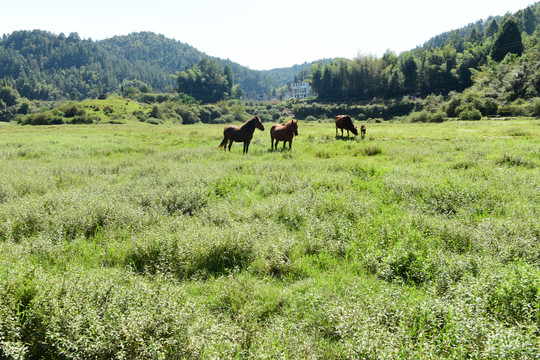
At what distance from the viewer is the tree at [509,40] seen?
9219 cm

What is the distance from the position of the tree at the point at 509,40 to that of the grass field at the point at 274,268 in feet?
378

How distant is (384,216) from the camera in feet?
25.9

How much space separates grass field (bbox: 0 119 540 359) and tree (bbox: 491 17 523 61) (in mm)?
115076

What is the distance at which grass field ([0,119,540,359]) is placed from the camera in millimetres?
3414

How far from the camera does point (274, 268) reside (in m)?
5.65

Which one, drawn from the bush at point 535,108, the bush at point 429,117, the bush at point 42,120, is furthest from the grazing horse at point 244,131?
the bush at point 42,120

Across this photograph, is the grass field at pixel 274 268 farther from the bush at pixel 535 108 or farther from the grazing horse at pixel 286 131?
the bush at pixel 535 108

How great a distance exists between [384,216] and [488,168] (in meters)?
7.81

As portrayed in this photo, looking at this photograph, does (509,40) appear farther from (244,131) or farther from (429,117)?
(244,131)

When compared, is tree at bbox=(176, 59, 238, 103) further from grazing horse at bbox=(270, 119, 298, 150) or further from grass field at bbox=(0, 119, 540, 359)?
grass field at bbox=(0, 119, 540, 359)

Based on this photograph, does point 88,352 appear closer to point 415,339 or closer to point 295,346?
point 295,346

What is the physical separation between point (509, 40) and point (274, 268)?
424 ft

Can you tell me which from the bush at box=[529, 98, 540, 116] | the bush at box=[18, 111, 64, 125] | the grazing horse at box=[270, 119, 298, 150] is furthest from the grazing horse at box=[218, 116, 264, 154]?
the bush at box=[18, 111, 64, 125]

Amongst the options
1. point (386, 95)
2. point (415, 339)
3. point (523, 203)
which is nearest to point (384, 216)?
point (523, 203)
